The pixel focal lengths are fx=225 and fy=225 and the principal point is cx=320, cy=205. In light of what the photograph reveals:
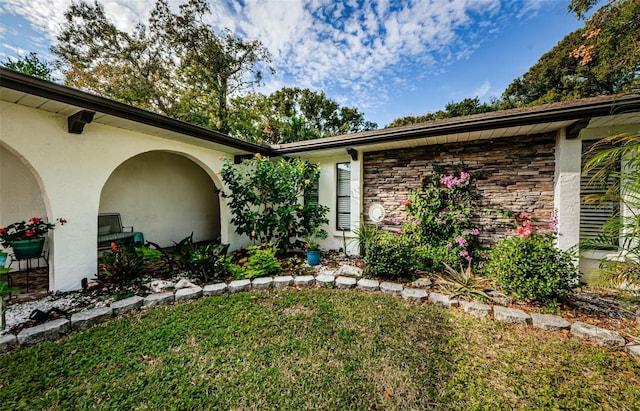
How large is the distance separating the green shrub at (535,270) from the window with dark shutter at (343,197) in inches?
140

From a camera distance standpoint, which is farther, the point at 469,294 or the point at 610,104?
the point at 469,294

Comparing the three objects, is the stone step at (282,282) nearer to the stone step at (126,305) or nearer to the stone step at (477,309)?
the stone step at (126,305)

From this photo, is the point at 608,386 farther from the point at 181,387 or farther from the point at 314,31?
the point at 314,31

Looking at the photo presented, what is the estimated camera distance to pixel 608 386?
6.72 feet

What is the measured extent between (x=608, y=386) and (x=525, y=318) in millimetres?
1007

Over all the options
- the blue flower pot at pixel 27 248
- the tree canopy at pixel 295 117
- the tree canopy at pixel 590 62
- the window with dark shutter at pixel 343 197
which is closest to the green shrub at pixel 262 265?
the window with dark shutter at pixel 343 197

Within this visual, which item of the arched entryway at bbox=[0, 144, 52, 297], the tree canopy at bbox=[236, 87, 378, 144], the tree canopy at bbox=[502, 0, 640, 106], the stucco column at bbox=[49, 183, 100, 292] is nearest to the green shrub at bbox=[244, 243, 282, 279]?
the stucco column at bbox=[49, 183, 100, 292]

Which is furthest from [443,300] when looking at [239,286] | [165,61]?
[165,61]

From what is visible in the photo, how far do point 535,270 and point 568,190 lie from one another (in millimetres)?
1856

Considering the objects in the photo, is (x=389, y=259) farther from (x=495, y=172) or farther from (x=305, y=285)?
(x=495, y=172)

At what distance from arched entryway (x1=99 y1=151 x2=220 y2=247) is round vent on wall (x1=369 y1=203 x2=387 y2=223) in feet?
13.3

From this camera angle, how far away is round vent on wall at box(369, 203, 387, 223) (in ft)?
18.7

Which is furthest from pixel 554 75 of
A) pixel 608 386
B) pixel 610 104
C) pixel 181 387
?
pixel 181 387

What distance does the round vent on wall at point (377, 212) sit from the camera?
5.70 m
